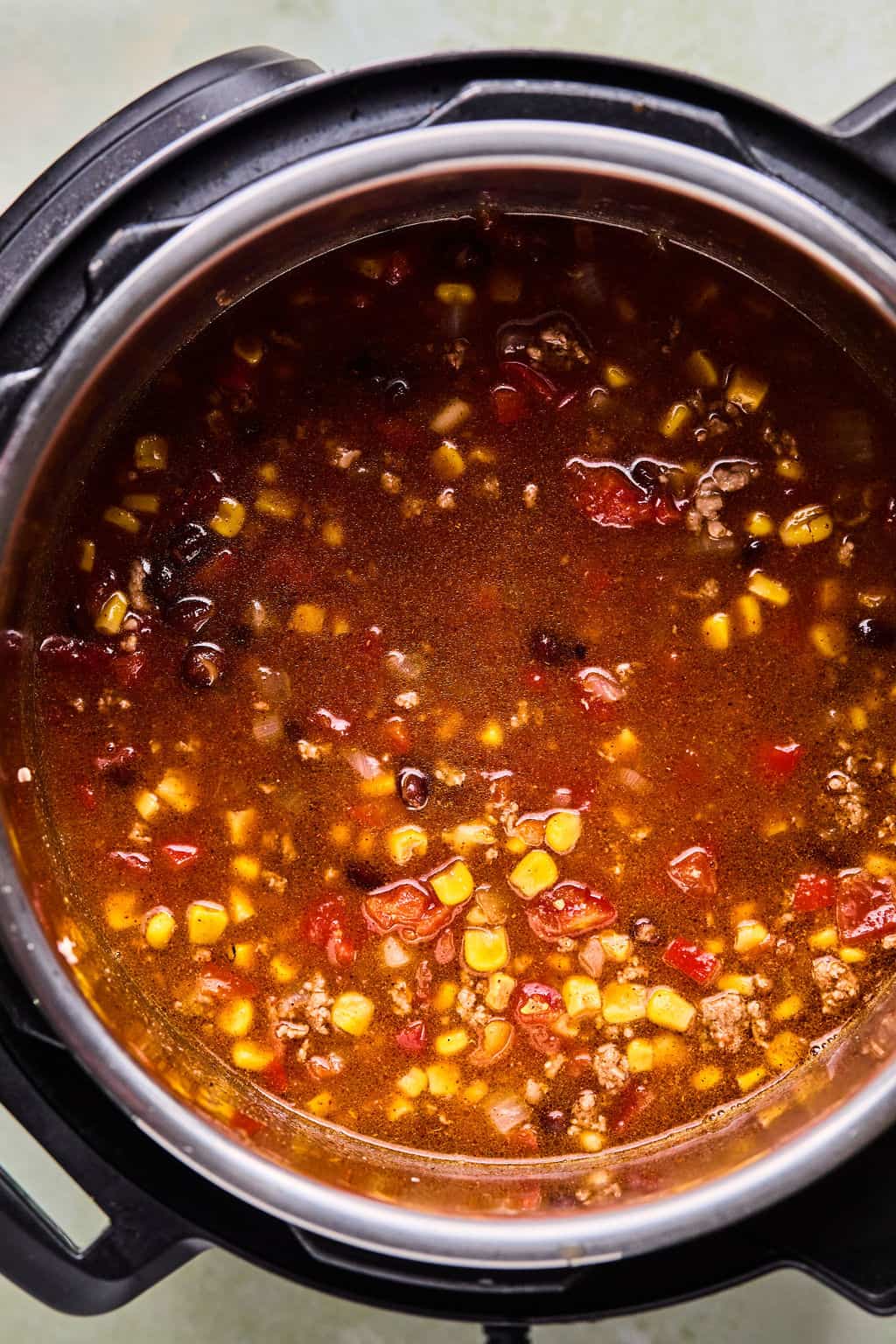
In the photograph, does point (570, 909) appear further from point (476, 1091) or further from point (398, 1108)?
point (398, 1108)

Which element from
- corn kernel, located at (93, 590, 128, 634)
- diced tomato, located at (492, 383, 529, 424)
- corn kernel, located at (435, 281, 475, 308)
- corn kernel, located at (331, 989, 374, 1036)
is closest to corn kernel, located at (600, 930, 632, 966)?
corn kernel, located at (331, 989, 374, 1036)

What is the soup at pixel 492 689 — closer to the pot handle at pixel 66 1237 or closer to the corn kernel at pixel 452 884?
the corn kernel at pixel 452 884

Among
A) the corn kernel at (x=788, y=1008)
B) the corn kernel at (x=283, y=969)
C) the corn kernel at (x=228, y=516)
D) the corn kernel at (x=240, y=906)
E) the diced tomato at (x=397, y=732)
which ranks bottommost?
the corn kernel at (x=788, y=1008)

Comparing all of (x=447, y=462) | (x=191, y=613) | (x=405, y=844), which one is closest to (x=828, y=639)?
(x=447, y=462)

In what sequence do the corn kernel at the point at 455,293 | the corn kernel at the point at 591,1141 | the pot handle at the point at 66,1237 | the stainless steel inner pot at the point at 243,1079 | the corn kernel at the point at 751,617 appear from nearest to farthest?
the stainless steel inner pot at the point at 243,1079, the pot handle at the point at 66,1237, the corn kernel at the point at 455,293, the corn kernel at the point at 751,617, the corn kernel at the point at 591,1141

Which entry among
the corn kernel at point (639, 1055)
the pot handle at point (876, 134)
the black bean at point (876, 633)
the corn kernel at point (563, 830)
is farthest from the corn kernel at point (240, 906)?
the pot handle at point (876, 134)

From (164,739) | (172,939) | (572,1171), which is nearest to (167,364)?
(164,739)

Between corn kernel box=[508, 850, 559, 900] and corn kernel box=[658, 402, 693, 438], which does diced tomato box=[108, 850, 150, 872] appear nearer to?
corn kernel box=[508, 850, 559, 900]

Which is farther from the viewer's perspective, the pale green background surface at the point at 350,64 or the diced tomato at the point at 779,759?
the pale green background surface at the point at 350,64
